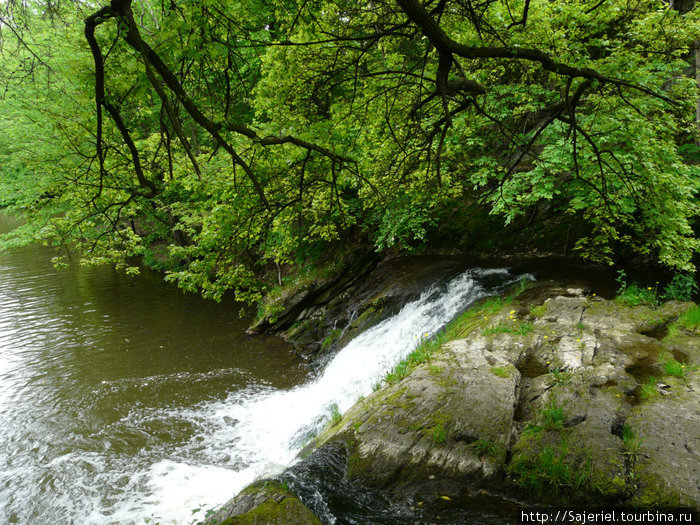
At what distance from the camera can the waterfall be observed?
5184 millimetres

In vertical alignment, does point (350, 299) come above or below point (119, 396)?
above

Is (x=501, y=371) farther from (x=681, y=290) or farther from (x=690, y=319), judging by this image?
(x=681, y=290)

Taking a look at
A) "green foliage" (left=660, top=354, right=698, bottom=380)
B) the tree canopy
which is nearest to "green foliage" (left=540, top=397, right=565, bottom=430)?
"green foliage" (left=660, top=354, right=698, bottom=380)

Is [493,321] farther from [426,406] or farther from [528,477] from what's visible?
[528,477]

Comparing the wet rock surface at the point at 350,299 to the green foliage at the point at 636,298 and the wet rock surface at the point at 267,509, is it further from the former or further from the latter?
the wet rock surface at the point at 267,509

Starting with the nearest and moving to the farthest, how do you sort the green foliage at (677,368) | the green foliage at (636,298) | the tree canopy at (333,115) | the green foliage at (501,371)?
the tree canopy at (333,115)
the green foliage at (677,368)
the green foliage at (501,371)
the green foliage at (636,298)

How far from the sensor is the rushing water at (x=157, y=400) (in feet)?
17.1

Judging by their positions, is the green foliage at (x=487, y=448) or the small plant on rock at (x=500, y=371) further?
the small plant on rock at (x=500, y=371)

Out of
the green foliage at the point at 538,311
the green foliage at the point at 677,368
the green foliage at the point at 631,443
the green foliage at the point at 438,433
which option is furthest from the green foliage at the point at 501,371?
the green foliage at the point at 538,311

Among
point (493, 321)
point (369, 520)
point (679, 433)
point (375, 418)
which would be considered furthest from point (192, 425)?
point (679, 433)

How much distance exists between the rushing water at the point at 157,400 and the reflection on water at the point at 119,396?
0.03 metres

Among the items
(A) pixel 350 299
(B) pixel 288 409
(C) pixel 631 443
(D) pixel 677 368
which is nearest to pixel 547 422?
(C) pixel 631 443

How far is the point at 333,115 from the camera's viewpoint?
6.26 m

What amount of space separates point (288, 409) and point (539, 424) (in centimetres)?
495
